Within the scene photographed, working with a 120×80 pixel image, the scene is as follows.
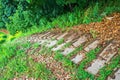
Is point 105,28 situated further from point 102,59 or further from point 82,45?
point 102,59

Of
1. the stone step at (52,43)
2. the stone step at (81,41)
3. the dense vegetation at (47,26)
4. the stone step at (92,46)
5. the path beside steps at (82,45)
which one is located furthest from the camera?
the stone step at (52,43)

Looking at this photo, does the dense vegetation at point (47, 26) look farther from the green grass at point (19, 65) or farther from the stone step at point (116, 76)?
the stone step at point (116, 76)

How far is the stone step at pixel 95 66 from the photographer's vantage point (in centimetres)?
493

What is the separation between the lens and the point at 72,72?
16.9 feet

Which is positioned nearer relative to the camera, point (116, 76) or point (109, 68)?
point (116, 76)

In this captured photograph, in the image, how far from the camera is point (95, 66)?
16.5 ft

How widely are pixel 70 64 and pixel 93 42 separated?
771 mm

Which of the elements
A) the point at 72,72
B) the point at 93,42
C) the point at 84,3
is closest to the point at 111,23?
the point at 93,42

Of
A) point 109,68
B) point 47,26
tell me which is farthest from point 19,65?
point 109,68

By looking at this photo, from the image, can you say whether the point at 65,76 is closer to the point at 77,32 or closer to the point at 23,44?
the point at 77,32

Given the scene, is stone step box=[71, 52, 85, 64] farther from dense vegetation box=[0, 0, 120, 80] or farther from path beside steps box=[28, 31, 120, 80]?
dense vegetation box=[0, 0, 120, 80]

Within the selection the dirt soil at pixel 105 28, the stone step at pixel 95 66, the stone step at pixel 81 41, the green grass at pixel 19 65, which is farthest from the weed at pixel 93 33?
the green grass at pixel 19 65

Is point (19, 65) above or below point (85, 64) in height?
below

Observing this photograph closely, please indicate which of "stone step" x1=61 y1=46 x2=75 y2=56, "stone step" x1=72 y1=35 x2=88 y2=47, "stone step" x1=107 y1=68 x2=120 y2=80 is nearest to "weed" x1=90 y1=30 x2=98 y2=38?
"stone step" x1=72 y1=35 x2=88 y2=47
